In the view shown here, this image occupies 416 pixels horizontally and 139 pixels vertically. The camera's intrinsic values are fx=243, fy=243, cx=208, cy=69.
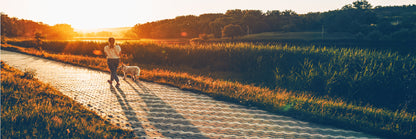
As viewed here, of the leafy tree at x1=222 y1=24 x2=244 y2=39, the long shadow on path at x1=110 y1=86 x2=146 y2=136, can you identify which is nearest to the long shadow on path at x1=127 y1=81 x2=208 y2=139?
the long shadow on path at x1=110 y1=86 x2=146 y2=136

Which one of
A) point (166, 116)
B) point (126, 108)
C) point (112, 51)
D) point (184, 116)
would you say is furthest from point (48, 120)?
point (112, 51)

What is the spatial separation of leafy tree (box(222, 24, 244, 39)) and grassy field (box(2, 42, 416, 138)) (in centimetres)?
6002

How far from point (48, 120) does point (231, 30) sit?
7806 centimetres

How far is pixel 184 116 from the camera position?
594 cm

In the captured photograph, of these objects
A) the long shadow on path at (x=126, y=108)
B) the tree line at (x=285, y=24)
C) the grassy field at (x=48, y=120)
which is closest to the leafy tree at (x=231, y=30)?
the tree line at (x=285, y=24)

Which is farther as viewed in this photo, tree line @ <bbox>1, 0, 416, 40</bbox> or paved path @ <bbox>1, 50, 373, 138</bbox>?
tree line @ <bbox>1, 0, 416, 40</bbox>

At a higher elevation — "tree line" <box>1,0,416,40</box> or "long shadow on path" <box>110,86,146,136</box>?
"tree line" <box>1,0,416,40</box>

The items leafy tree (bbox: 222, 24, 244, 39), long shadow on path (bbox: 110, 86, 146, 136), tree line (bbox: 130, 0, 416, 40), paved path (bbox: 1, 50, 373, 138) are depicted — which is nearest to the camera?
paved path (bbox: 1, 50, 373, 138)

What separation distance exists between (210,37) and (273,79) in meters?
73.8

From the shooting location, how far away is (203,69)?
56.3ft

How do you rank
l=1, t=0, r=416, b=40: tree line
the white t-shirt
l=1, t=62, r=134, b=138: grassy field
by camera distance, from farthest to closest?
l=1, t=0, r=416, b=40: tree line < the white t-shirt < l=1, t=62, r=134, b=138: grassy field

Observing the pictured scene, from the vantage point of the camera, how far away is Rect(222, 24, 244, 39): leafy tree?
8062 centimetres

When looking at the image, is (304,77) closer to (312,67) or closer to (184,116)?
(312,67)

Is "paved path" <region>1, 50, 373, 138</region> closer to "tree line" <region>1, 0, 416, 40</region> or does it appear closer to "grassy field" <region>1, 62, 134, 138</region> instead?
"grassy field" <region>1, 62, 134, 138</region>
